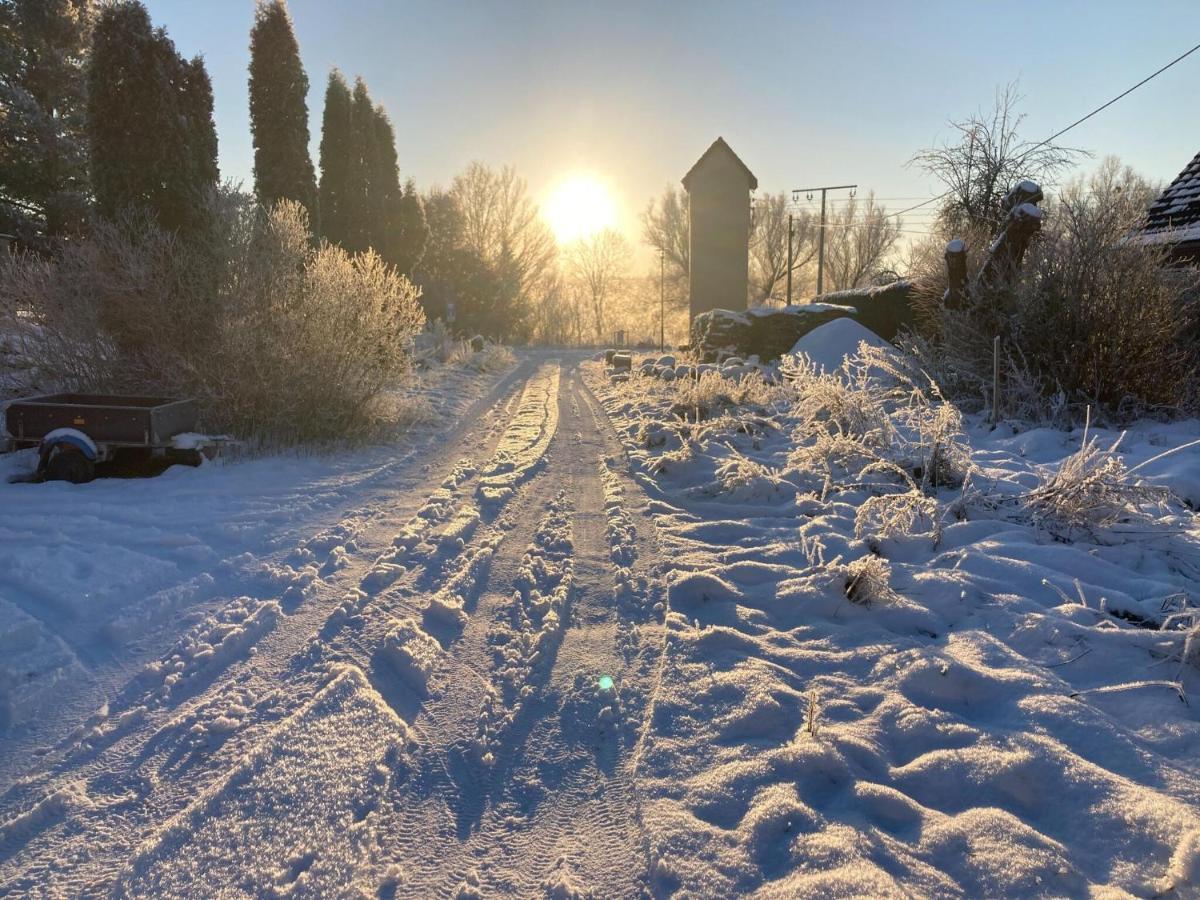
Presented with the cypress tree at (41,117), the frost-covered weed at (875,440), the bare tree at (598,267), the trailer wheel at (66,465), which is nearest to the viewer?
the frost-covered weed at (875,440)

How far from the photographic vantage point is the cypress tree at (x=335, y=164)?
2033 centimetres

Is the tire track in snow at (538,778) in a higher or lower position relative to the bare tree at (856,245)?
lower

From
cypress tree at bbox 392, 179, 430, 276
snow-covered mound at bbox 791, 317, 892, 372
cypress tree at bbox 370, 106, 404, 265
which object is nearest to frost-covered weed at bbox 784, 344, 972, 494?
snow-covered mound at bbox 791, 317, 892, 372

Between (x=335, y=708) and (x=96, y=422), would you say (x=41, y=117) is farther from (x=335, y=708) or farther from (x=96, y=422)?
(x=335, y=708)

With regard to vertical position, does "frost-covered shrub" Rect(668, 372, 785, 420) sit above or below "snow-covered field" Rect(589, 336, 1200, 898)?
above

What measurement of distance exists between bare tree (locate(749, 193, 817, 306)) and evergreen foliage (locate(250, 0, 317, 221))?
110 ft

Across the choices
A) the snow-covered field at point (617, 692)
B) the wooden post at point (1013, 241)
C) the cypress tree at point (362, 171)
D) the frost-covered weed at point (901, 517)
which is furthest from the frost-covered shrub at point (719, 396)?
the cypress tree at point (362, 171)

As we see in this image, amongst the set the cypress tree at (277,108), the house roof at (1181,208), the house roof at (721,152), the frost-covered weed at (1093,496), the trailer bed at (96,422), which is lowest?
the frost-covered weed at (1093,496)

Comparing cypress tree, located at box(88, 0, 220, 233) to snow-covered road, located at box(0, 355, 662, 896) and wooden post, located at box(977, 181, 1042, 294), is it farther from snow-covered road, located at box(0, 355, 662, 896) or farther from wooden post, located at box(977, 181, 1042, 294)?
wooden post, located at box(977, 181, 1042, 294)

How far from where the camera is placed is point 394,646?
3.37 metres

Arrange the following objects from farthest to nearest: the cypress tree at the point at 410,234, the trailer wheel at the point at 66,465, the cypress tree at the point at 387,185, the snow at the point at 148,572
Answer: the cypress tree at the point at 410,234 < the cypress tree at the point at 387,185 < the trailer wheel at the point at 66,465 < the snow at the point at 148,572

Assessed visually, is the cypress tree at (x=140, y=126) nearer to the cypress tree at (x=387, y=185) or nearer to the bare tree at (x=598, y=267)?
the cypress tree at (x=387, y=185)

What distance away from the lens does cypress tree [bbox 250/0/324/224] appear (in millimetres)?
12891

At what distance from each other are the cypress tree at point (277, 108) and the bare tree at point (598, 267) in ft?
114
